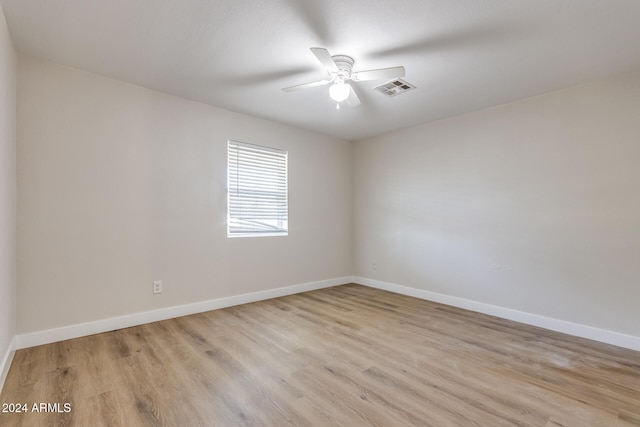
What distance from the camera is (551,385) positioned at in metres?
1.89

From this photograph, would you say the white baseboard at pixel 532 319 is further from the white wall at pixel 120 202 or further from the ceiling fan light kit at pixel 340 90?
the ceiling fan light kit at pixel 340 90

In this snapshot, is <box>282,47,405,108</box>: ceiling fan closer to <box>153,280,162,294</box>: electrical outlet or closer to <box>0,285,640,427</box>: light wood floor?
<box>0,285,640,427</box>: light wood floor

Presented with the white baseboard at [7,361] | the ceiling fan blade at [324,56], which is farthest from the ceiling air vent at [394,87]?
the white baseboard at [7,361]

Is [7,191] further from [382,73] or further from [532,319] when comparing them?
[532,319]

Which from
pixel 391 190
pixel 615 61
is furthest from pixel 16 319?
pixel 615 61

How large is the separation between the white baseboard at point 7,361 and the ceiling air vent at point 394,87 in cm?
350

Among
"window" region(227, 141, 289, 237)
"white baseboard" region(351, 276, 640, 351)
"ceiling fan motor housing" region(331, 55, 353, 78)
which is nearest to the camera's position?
"ceiling fan motor housing" region(331, 55, 353, 78)

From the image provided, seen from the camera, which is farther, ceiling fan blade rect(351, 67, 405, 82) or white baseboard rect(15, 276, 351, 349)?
white baseboard rect(15, 276, 351, 349)

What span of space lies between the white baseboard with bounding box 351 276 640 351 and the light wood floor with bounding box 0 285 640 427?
0.13 metres

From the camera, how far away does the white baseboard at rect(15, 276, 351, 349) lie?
2.36 meters

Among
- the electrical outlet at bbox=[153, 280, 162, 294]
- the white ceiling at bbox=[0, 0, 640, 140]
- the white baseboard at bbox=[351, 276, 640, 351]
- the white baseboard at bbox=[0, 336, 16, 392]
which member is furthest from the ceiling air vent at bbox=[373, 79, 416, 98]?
the white baseboard at bbox=[0, 336, 16, 392]

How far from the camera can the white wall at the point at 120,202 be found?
238 centimetres

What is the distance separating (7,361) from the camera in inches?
79.0

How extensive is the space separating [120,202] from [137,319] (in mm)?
1132
